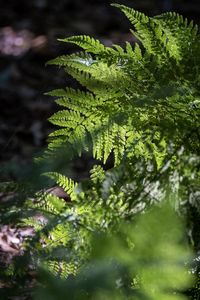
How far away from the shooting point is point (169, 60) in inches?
60.4

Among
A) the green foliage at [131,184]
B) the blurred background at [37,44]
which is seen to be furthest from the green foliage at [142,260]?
the blurred background at [37,44]

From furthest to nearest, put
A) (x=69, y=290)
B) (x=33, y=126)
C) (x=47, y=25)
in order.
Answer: (x=47, y=25), (x=33, y=126), (x=69, y=290)

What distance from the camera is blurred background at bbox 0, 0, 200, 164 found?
4445mm

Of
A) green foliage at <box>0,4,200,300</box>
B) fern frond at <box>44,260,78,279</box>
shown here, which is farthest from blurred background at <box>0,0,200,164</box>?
fern frond at <box>44,260,78,279</box>

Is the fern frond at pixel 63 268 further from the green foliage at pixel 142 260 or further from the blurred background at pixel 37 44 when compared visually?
the blurred background at pixel 37 44

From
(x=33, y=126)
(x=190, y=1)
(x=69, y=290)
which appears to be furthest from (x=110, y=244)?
(x=190, y=1)

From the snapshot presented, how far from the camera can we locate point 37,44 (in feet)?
19.1

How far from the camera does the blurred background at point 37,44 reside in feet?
14.6

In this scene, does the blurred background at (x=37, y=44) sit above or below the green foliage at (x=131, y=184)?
above

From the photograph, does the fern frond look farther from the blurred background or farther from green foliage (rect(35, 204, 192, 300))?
the blurred background

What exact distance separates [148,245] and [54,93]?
726mm

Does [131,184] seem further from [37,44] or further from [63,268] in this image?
[37,44]

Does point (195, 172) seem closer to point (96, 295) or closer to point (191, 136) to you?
point (191, 136)

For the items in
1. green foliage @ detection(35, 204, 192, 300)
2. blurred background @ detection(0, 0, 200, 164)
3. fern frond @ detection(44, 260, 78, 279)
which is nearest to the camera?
green foliage @ detection(35, 204, 192, 300)
